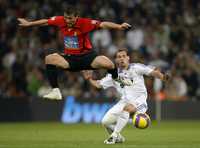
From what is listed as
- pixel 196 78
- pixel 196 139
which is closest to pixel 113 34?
pixel 196 78

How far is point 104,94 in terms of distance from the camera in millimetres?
24781

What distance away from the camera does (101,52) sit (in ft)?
82.2

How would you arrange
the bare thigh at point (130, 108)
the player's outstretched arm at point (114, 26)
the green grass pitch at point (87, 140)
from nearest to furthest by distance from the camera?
the player's outstretched arm at point (114, 26) < the green grass pitch at point (87, 140) < the bare thigh at point (130, 108)

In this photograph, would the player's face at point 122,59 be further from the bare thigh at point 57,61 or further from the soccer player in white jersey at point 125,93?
the bare thigh at point 57,61

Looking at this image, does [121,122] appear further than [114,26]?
Yes

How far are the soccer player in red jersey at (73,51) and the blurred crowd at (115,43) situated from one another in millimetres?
8503

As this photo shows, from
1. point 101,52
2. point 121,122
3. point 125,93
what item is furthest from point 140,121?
point 101,52

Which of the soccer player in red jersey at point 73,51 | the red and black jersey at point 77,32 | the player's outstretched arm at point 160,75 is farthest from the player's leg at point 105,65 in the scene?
the player's outstretched arm at point 160,75

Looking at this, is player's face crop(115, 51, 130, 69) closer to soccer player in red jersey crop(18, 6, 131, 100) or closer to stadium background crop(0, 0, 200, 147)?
soccer player in red jersey crop(18, 6, 131, 100)

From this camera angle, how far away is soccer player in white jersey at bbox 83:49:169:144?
47.6 feet

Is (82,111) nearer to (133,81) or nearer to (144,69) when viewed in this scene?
(133,81)

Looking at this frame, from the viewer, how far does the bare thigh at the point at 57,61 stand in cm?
1446

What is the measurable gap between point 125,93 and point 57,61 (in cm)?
173

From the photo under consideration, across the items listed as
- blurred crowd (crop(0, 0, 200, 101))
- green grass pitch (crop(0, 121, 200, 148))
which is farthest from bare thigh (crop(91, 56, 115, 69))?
blurred crowd (crop(0, 0, 200, 101))
